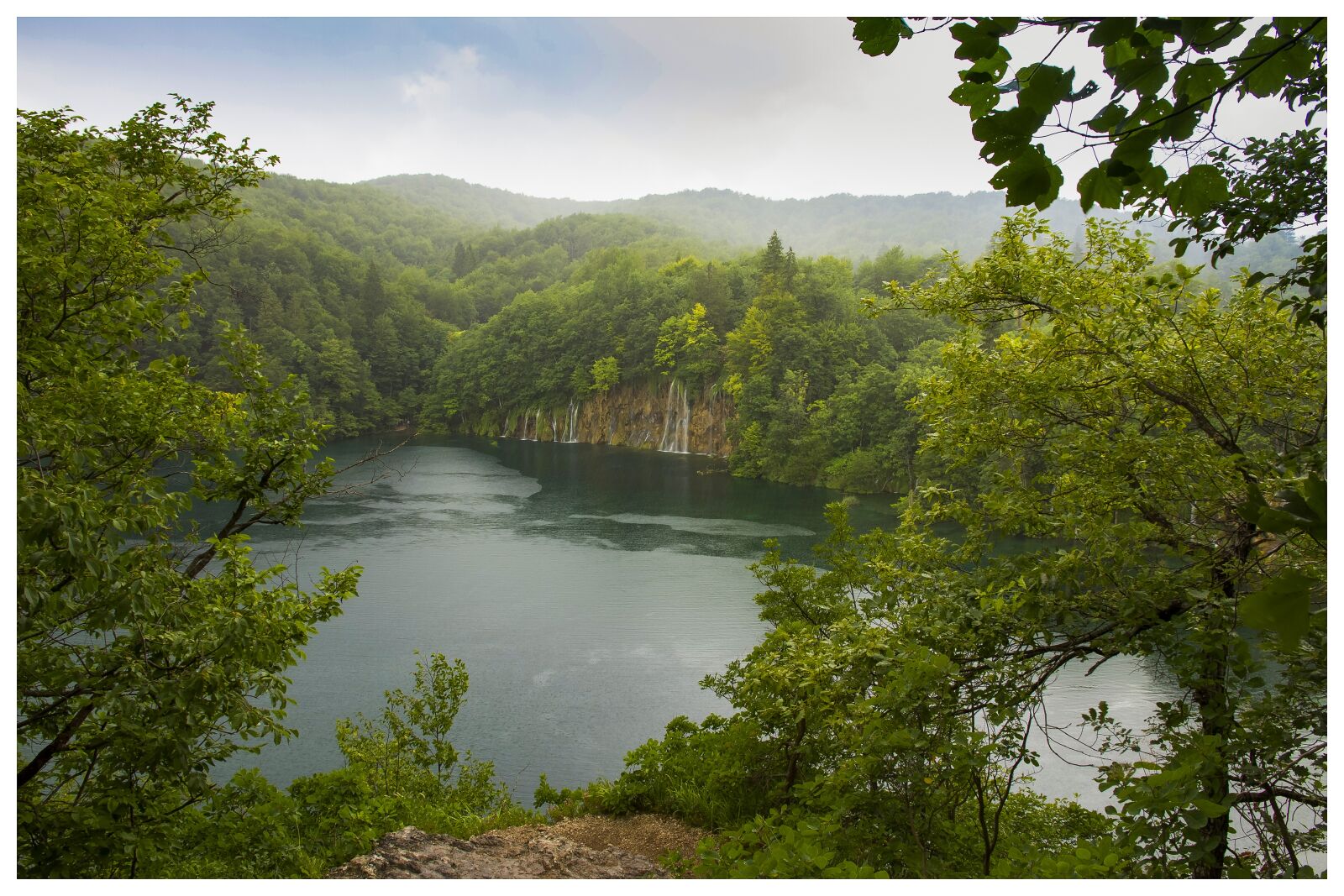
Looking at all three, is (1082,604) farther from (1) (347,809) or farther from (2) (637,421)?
(2) (637,421)

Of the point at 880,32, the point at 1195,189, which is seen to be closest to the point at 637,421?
the point at 880,32

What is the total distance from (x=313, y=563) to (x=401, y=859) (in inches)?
668

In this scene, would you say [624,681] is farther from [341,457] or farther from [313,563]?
[341,457]

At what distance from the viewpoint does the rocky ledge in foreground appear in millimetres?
6148

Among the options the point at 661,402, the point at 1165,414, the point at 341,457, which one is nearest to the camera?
the point at 1165,414

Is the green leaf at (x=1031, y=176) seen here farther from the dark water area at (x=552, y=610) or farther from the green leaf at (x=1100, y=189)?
the dark water area at (x=552, y=610)

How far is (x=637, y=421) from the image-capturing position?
51.9 meters

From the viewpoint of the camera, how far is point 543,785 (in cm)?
1038

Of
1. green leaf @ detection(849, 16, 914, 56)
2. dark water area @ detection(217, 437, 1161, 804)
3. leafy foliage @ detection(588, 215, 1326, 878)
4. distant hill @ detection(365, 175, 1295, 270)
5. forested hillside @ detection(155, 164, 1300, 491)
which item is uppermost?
distant hill @ detection(365, 175, 1295, 270)

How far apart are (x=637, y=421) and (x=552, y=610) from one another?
1284 inches

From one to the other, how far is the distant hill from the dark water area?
94023 mm

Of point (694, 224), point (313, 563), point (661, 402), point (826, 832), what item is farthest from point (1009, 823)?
point (694, 224)

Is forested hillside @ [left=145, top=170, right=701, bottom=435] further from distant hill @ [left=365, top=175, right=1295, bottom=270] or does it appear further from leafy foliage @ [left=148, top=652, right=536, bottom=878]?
distant hill @ [left=365, top=175, right=1295, bottom=270]

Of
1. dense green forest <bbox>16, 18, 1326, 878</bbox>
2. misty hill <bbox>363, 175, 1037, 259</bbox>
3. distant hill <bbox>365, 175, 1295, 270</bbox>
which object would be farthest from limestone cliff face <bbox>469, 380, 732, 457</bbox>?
misty hill <bbox>363, 175, 1037, 259</bbox>
